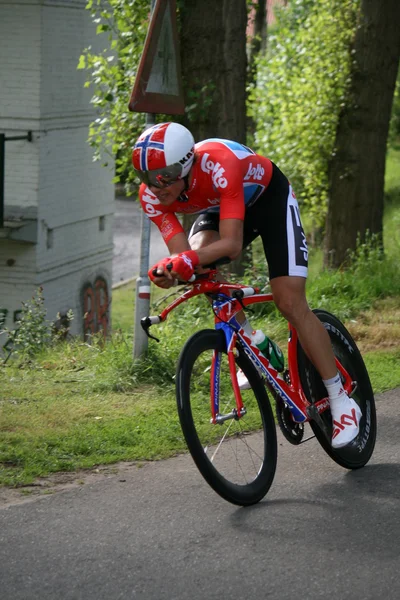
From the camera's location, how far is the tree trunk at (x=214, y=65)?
1083cm

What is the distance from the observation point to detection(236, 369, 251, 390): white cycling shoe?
5205mm

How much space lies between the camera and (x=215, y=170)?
5.18 m

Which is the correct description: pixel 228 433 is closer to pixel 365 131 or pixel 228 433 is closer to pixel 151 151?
pixel 151 151

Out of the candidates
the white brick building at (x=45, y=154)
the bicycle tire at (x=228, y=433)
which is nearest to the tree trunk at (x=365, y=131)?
the white brick building at (x=45, y=154)

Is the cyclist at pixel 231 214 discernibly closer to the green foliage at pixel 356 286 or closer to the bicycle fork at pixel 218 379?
the bicycle fork at pixel 218 379

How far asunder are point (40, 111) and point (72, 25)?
5.54ft

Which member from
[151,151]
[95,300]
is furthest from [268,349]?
[95,300]

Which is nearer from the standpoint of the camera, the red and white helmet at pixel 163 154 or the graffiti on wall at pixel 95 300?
the red and white helmet at pixel 163 154

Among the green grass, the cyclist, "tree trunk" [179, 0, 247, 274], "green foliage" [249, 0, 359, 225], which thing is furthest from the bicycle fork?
"green foliage" [249, 0, 359, 225]

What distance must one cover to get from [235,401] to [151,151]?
4.06ft

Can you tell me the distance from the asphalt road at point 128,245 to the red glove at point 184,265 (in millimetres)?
22996

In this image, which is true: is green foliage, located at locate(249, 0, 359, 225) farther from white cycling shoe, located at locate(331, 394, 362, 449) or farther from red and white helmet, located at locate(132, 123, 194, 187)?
red and white helmet, located at locate(132, 123, 194, 187)

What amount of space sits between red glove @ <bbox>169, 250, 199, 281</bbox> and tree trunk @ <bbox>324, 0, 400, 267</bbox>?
845 centimetres

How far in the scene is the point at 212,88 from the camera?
10969 mm
